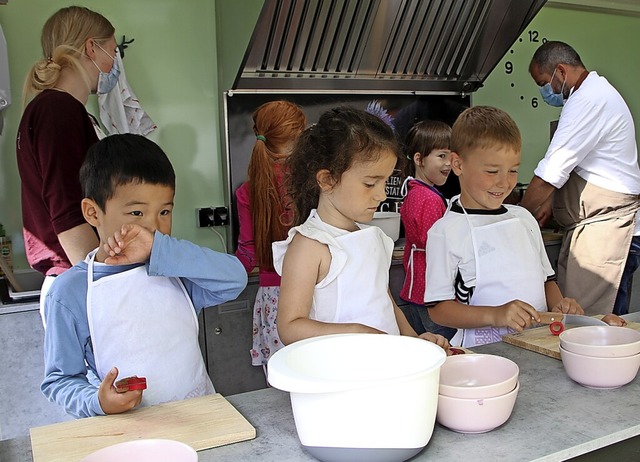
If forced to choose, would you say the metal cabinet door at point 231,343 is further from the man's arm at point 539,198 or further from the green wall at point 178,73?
the man's arm at point 539,198

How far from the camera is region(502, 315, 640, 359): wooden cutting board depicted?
3.96ft

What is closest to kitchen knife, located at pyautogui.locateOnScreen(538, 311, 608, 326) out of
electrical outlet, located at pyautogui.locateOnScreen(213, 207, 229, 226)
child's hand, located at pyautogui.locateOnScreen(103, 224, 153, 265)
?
child's hand, located at pyautogui.locateOnScreen(103, 224, 153, 265)

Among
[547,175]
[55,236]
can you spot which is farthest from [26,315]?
[547,175]

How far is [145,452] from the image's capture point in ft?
2.56

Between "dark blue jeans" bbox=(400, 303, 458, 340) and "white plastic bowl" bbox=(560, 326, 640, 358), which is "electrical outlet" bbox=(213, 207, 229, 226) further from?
"white plastic bowl" bbox=(560, 326, 640, 358)

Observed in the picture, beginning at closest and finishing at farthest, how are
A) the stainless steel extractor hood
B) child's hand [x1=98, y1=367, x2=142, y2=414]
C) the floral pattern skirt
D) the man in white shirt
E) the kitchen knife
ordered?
1. child's hand [x1=98, y1=367, x2=142, y2=414]
2. the kitchen knife
3. the floral pattern skirt
4. the man in white shirt
5. the stainless steel extractor hood

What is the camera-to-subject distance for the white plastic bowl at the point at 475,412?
33.4 inches

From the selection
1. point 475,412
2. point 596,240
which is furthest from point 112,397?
point 596,240

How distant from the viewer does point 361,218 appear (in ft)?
4.66

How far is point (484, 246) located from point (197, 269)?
0.83 metres

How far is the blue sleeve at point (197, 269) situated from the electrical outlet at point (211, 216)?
5.08 feet

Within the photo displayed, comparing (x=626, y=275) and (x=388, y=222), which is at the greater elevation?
(x=388, y=222)

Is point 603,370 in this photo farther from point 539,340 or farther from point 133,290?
point 133,290

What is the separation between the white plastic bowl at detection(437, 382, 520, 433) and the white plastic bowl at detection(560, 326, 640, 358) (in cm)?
21
